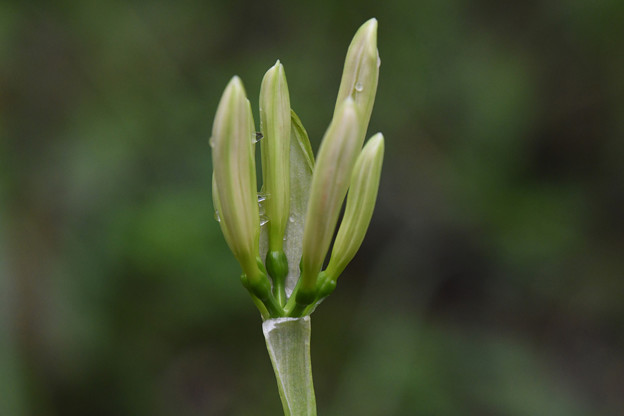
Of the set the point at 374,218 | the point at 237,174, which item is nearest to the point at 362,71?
the point at 237,174

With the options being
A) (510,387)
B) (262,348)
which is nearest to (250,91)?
(262,348)

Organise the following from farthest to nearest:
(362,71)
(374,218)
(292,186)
Result: (374,218) < (292,186) < (362,71)

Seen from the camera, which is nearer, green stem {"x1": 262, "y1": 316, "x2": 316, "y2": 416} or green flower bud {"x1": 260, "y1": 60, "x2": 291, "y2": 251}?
green stem {"x1": 262, "y1": 316, "x2": 316, "y2": 416}

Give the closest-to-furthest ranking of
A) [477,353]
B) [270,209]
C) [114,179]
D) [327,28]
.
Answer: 1. [270,209]
2. [114,179]
3. [477,353]
4. [327,28]

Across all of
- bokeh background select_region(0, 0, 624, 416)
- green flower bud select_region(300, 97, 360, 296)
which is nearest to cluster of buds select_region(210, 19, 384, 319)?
green flower bud select_region(300, 97, 360, 296)

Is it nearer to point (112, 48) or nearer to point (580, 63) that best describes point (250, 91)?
point (112, 48)

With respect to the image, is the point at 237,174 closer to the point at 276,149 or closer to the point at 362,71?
the point at 276,149

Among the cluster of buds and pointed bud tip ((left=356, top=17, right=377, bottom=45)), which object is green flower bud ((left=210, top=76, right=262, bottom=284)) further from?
pointed bud tip ((left=356, top=17, right=377, bottom=45))
